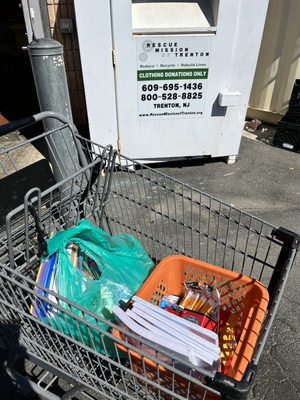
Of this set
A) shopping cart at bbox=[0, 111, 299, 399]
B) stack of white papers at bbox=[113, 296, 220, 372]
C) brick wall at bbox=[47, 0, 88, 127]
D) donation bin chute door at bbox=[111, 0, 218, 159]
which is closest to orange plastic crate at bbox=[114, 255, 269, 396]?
shopping cart at bbox=[0, 111, 299, 399]

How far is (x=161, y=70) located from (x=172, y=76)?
0.14m

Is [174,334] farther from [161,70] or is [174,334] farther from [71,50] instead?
[71,50]

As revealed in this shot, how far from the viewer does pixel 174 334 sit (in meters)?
1.36

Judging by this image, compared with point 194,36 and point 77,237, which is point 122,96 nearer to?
point 194,36

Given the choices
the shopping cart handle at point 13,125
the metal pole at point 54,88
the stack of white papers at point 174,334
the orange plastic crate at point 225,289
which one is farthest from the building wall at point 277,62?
the stack of white papers at point 174,334

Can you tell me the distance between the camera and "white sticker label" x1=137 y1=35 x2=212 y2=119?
3.41 metres

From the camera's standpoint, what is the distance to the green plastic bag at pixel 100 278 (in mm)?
1611

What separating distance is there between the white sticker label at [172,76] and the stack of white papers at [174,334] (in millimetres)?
2650

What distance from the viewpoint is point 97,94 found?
11.8ft

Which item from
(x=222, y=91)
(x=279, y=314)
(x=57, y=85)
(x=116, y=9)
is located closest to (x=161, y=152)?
(x=222, y=91)

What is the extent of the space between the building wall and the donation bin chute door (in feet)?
6.36

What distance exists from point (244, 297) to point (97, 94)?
2644mm

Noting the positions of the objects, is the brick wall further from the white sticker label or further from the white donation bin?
the white sticker label

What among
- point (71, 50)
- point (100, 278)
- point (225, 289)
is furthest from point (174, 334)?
point (71, 50)
